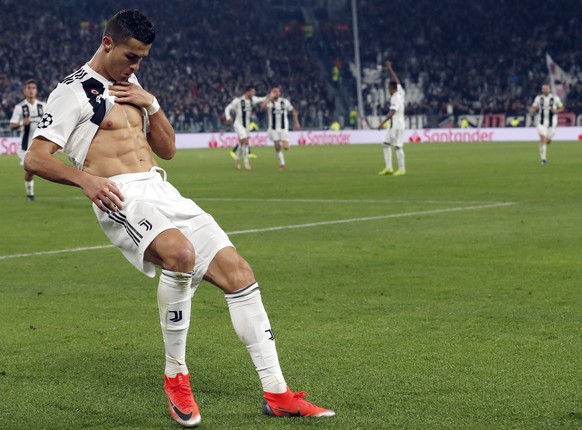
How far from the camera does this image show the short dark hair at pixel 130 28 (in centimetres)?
571

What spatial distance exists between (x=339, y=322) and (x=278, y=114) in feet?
85.4

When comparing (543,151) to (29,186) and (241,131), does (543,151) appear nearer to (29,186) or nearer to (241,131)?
(241,131)

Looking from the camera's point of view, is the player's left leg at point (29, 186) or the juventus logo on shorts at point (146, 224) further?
the player's left leg at point (29, 186)

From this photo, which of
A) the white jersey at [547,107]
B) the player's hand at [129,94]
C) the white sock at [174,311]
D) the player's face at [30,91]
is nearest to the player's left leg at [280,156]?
the white jersey at [547,107]

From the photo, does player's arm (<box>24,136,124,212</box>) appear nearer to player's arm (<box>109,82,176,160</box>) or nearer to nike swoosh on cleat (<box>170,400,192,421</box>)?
player's arm (<box>109,82,176,160</box>)

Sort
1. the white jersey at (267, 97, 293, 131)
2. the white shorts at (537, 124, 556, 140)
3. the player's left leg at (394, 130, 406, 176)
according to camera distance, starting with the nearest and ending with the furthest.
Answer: the player's left leg at (394, 130, 406, 176)
the white shorts at (537, 124, 556, 140)
the white jersey at (267, 97, 293, 131)

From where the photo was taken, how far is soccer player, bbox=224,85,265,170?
32.3 m

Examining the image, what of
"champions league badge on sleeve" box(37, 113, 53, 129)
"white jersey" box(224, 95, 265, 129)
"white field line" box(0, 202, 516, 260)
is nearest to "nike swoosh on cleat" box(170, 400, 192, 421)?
"champions league badge on sleeve" box(37, 113, 53, 129)

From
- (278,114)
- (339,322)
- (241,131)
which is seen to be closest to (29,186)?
(241,131)

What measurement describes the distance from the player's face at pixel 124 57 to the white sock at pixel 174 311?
110 cm

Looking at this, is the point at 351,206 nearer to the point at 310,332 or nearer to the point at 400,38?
the point at 310,332

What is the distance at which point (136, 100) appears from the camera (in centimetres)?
599

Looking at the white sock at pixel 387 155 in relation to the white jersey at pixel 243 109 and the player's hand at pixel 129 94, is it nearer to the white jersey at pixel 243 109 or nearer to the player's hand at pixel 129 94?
the white jersey at pixel 243 109

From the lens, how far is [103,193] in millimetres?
5551
